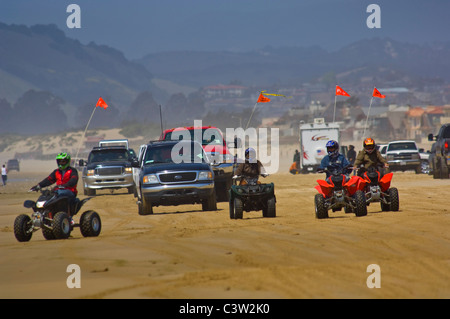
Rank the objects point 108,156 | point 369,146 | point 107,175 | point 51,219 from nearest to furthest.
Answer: point 51,219 < point 369,146 < point 107,175 < point 108,156

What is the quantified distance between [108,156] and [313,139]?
61.1 feet

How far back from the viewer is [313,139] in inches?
1906

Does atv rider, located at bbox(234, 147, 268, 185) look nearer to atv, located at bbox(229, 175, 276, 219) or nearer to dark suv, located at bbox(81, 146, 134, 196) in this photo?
atv, located at bbox(229, 175, 276, 219)

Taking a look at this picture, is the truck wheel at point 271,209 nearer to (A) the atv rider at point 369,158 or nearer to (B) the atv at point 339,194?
(B) the atv at point 339,194

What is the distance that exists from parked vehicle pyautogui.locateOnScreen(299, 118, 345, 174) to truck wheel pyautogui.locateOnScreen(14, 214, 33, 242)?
1337 inches

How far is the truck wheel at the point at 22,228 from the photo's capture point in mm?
14734

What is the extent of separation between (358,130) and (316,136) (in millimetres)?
119539

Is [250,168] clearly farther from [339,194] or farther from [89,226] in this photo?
[89,226]

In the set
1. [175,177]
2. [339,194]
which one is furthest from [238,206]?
[175,177]

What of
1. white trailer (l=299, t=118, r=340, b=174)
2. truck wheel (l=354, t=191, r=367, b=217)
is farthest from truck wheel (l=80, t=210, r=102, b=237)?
white trailer (l=299, t=118, r=340, b=174)

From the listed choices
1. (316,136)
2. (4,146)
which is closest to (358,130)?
(4,146)

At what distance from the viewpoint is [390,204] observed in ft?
58.9

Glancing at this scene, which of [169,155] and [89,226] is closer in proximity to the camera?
[89,226]

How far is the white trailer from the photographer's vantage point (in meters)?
48.0
